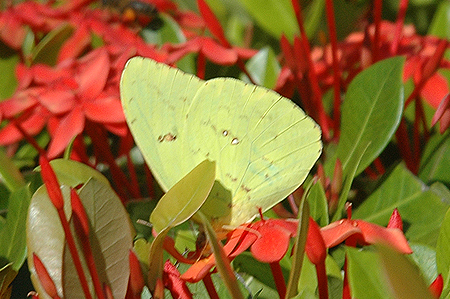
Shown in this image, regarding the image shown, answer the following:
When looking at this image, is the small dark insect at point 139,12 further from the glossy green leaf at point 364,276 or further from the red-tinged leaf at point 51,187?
the glossy green leaf at point 364,276

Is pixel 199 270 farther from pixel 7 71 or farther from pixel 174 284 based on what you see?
pixel 7 71

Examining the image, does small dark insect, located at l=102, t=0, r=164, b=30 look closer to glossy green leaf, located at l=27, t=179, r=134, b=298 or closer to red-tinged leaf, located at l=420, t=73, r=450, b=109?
red-tinged leaf, located at l=420, t=73, r=450, b=109

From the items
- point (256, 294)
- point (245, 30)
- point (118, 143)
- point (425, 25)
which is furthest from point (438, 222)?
point (425, 25)

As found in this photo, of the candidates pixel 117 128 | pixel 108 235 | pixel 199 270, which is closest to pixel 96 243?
pixel 108 235

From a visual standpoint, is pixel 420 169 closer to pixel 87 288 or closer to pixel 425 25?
pixel 87 288

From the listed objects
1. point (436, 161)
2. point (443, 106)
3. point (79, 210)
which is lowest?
point (436, 161)

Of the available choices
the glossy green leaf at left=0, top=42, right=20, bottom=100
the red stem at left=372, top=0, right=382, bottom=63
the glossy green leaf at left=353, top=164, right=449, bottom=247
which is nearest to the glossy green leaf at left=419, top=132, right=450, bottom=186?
the glossy green leaf at left=353, top=164, right=449, bottom=247
